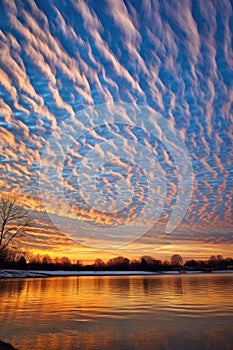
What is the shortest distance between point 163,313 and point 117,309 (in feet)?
10.4

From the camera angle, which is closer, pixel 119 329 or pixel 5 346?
pixel 5 346

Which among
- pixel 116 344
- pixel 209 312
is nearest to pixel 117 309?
pixel 209 312

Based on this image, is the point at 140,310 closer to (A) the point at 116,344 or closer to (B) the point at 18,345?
(A) the point at 116,344

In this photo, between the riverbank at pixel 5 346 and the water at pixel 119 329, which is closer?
the riverbank at pixel 5 346

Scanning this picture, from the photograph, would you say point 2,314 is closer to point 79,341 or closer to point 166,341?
point 79,341

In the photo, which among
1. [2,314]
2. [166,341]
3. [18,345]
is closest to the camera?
[18,345]

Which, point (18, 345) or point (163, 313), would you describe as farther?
point (163, 313)

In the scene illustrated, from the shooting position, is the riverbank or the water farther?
the water

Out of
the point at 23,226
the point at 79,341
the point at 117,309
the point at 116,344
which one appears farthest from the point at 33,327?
the point at 23,226

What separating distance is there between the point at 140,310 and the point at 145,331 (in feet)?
20.4

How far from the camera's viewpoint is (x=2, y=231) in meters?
54.1

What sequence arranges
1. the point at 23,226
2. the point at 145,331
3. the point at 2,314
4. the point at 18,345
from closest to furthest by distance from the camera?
the point at 18,345 < the point at 145,331 < the point at 2,314 < the point at 23,226

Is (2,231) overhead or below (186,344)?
overhead

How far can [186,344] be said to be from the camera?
34.6 ft
